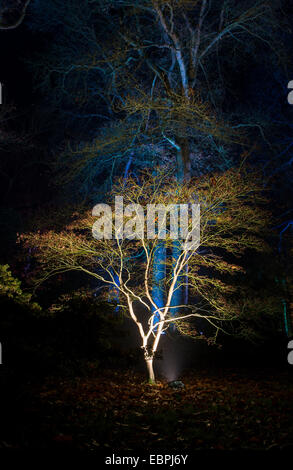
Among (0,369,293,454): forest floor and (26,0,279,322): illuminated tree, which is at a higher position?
(26,0,279,322): illuminated tree

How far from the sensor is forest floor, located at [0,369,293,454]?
3.64 metres

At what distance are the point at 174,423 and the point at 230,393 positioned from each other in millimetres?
1866

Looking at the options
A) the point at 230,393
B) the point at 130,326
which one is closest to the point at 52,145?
the point at 130,326

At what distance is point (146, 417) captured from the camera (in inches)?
178

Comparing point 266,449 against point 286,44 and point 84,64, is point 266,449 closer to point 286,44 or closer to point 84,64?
point 84,64

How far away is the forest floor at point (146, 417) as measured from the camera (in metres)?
3.64

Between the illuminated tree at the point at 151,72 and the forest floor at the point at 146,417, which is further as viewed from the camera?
the illuminated tree at the point at 151,72

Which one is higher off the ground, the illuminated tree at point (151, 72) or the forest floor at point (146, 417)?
the illuminated tree at point (151, 72)

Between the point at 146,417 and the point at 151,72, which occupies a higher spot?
the point at 151,72

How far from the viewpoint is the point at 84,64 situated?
33.7 ft

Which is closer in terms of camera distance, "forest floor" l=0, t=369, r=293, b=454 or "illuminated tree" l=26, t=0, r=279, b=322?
"forest floor" l=0, t=369, r=293, b=454

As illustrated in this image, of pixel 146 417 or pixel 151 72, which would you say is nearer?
pixel 146 417
